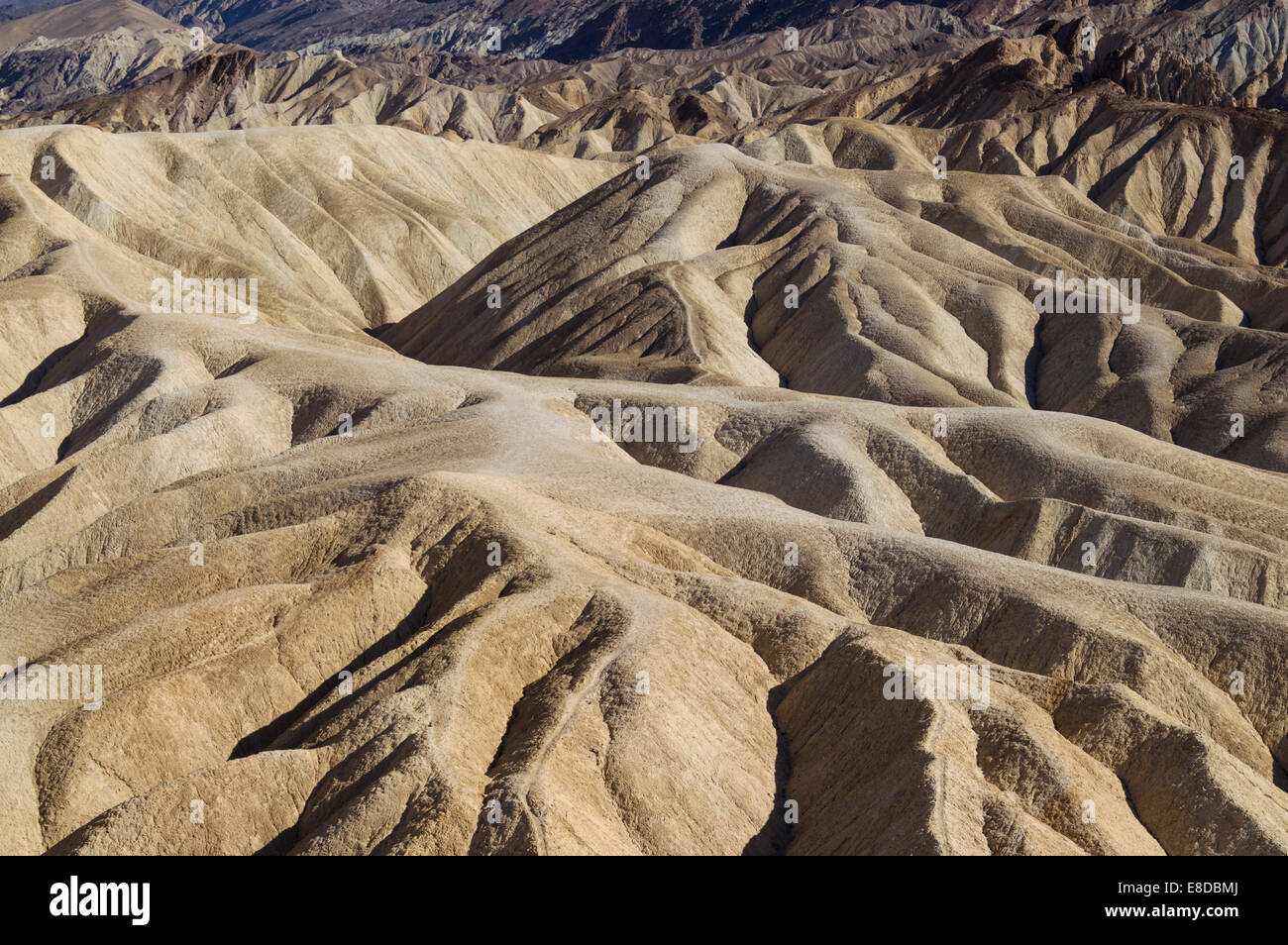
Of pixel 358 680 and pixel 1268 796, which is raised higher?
pixel 358 680

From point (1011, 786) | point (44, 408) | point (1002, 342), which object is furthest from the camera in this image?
point (1002, 342)

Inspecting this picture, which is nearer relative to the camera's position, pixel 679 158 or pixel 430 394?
pixel 430 394

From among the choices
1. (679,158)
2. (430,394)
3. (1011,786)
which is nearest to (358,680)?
(1011,786)

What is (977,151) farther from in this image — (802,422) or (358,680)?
(358,680)
